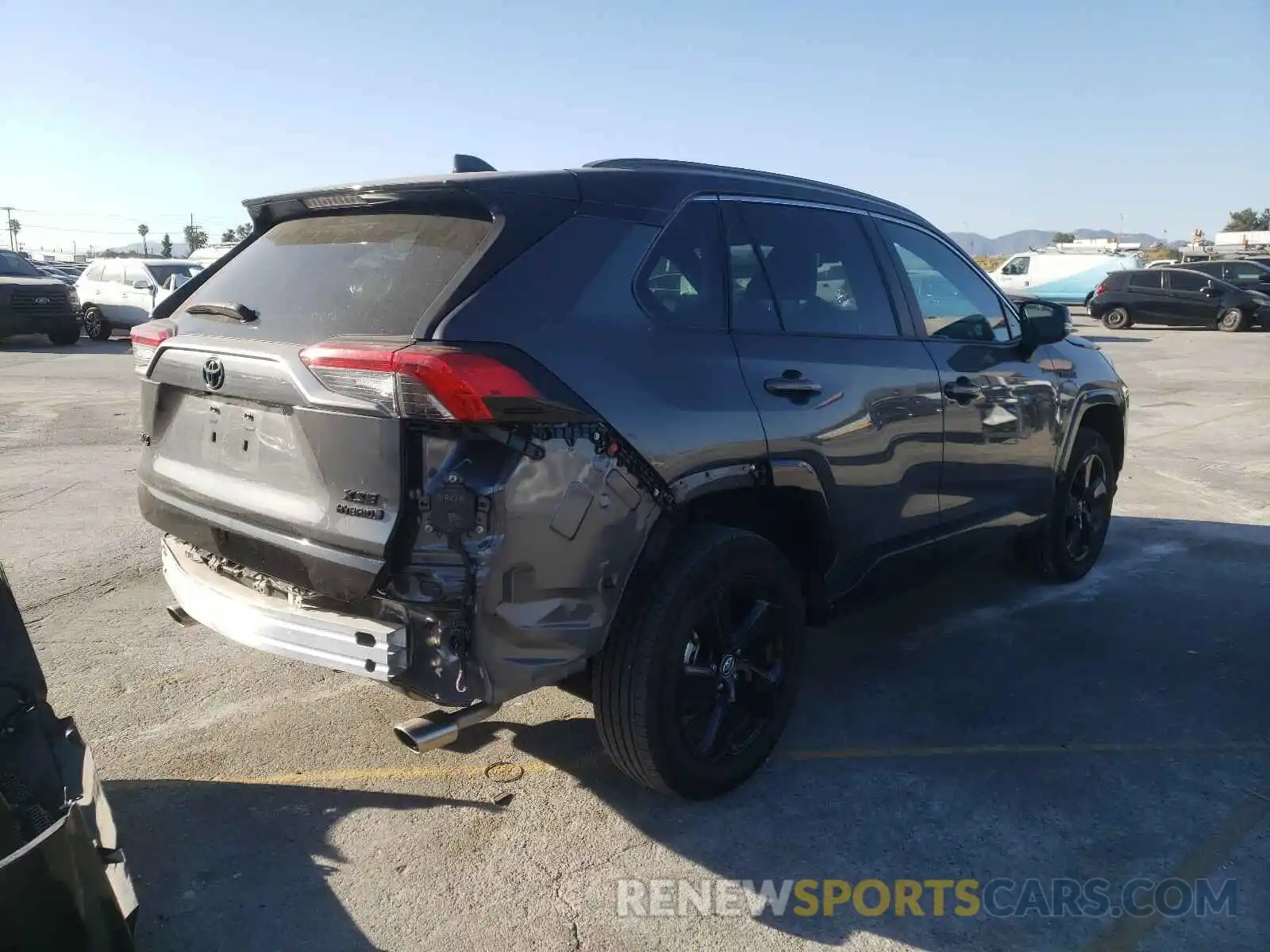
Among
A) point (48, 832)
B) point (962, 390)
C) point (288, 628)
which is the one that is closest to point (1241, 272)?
point (962, 390)

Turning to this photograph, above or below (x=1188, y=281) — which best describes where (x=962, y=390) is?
above

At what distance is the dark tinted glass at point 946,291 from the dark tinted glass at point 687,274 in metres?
1.15

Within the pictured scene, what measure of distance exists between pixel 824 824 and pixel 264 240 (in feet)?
8.99

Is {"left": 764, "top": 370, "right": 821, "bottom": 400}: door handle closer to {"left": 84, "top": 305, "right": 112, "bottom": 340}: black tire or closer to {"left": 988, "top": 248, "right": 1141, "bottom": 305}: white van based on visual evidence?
{"left": 84, "top": 305, "right": 112, "bottom": 340}: black tire

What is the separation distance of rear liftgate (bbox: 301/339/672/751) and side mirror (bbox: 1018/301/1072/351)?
110 inches

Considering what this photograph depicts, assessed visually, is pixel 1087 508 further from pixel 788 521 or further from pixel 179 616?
pixel 179 616

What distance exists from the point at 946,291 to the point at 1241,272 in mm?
27856

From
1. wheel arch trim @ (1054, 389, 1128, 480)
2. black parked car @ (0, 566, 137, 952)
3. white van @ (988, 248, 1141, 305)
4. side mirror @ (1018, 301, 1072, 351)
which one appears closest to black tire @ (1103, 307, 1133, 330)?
white van @ (988, 248, 1141, 305)

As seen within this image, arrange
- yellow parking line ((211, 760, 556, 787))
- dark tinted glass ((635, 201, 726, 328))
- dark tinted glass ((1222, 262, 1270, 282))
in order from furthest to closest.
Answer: dark tinted glass ((1222, 262, 1270, 282))
yellow parking line ((211, 760, 556, 787))
dark tinted glass ((635, 201, 726, 328))

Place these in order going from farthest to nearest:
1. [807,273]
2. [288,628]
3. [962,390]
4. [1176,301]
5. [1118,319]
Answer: [1118,319]
[1176,301]
[962,390]
[807,273]
[288,628]

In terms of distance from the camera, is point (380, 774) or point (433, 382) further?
point (380, 774)

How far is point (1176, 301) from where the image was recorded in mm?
24562

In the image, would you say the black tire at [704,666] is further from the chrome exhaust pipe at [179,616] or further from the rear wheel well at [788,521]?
the chrome exhaust pipe at [179,616]

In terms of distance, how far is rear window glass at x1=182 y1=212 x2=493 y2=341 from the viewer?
2762 millimetres
